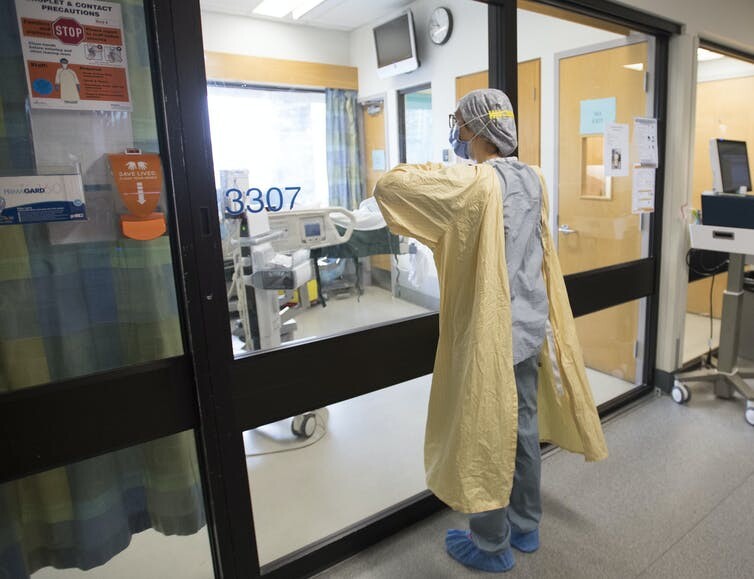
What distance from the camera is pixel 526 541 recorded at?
5.84 feet

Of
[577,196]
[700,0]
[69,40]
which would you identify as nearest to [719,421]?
[577,196]

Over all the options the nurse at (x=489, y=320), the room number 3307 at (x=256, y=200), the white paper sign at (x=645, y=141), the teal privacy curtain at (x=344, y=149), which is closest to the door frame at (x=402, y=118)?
the teal privacy curtain at (x=344, y=149)

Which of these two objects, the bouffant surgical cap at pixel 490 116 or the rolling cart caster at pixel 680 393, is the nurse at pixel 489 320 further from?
the rolling cart caster at pixel 680 393

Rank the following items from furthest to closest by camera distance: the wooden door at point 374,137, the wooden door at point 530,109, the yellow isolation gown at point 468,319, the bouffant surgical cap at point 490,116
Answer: the wooden door at point 530,109, the wooden door at point 374,137, the bouffant surgical cap at point 490,116, the yellow isolation gown at point 468,319

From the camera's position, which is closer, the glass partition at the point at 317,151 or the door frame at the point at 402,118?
the glass partition at the point at 317,151

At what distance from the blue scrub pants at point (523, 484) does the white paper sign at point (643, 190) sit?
146 centimetres

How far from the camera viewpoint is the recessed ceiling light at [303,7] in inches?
72.9

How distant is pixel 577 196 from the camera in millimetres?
2998

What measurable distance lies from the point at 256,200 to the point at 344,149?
25.7 inches

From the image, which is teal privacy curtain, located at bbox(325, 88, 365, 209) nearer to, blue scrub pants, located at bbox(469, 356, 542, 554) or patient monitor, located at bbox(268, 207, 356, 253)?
patient monitor, located at bbox(268, 207, 356, 253)

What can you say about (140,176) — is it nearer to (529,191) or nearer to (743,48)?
(529,191)

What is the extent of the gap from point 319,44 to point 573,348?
54.5 inches

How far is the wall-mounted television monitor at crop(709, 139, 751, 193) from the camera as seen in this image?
272cm

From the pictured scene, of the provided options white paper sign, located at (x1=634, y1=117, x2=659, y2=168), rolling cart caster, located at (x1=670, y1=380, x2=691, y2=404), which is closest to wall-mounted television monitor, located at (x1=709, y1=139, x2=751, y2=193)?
white paper sign, located at (x1=634, y1=117, x2=659, y2=168)
